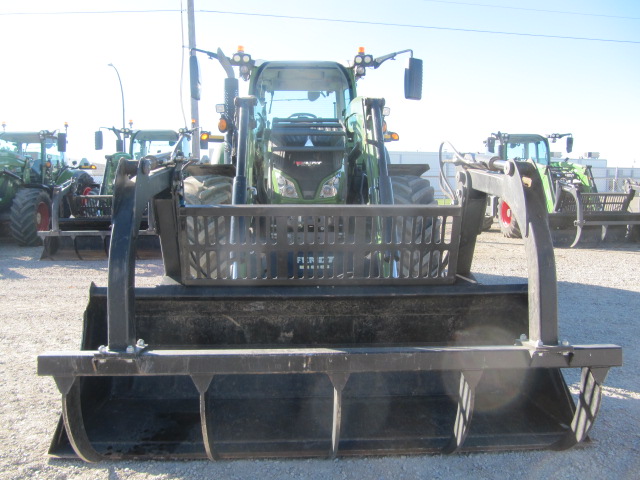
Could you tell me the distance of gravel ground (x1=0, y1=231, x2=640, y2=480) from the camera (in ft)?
7.86

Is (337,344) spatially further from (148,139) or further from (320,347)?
(148,139)

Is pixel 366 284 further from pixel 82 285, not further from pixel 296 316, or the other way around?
pixel 82 285

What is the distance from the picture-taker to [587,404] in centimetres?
225

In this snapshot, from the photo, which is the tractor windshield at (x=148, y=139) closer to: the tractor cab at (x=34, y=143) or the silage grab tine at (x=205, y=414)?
the tractor cab at (x=34, y=143)

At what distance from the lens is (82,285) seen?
21.9 ft

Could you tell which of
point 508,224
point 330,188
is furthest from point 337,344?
point 508,224

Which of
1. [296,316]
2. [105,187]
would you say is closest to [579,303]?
[296,316]

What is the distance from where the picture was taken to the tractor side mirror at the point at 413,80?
470cm

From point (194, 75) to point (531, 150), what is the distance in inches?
445

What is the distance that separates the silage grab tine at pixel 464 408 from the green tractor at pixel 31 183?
7739 mm

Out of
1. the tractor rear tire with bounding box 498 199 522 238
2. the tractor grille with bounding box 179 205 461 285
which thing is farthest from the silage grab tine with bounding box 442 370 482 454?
the tractor rear tire with bounding box 498 199 522 238

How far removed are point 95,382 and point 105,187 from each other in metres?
9.22

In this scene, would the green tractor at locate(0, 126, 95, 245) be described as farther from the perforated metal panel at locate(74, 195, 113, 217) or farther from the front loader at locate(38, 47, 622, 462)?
the front loader at locate(38, 47, 622, 462)

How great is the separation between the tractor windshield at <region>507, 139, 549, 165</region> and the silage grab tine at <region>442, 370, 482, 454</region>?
475 inches
